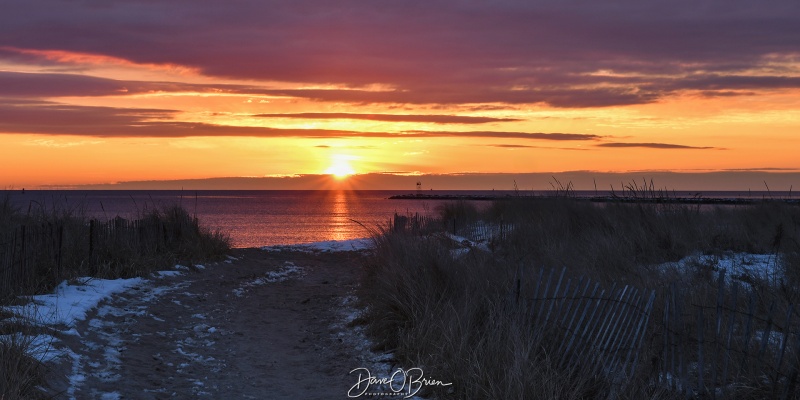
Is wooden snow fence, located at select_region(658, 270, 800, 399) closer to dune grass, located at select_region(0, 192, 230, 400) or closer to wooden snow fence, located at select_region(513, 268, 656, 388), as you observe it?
wooden snow fence, located at select_region(513, 268, 656, 388)

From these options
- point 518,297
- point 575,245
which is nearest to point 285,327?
point 518,297

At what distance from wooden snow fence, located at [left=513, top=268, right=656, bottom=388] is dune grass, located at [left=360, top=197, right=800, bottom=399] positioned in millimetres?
92

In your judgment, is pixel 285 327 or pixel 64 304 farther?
pixel 285 327

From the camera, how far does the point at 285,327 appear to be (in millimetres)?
10922

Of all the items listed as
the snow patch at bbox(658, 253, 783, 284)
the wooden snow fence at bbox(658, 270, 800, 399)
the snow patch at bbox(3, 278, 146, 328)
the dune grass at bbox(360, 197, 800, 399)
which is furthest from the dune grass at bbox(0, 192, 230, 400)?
the snow patch at bbox(658, 253, 783, 284)

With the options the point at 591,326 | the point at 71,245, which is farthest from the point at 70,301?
the point at 591,326

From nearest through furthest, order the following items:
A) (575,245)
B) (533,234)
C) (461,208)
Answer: (575,245), (533,234), (461,208)

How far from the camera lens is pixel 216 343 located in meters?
9.52

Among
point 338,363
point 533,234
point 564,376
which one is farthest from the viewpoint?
point 533,234

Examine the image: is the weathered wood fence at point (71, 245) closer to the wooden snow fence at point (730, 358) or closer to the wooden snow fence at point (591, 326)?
the wooden snow fence at point (591, 326)

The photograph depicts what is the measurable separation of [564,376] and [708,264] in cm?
801

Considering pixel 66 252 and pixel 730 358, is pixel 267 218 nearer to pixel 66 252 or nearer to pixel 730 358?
pixel 66 252

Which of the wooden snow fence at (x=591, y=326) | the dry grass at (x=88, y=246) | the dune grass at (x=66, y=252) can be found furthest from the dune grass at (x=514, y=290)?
the dry grass at (x=88, y=246)

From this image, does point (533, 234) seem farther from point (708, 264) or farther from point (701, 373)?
point (701, 373)
